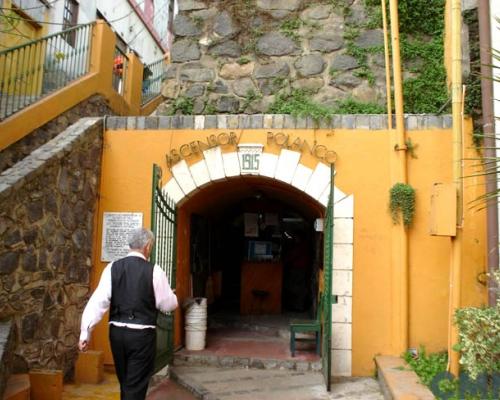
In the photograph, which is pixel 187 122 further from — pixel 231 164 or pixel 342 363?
pixel 342 363

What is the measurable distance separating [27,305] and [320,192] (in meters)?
3.16

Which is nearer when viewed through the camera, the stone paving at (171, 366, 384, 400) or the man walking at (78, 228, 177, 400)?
the man walking at (78, 228, 177, 400)

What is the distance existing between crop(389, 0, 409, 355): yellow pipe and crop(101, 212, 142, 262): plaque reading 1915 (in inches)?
114

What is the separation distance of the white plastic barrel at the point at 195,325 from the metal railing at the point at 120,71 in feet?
16.3

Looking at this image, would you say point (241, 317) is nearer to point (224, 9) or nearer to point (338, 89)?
point (338, 89)

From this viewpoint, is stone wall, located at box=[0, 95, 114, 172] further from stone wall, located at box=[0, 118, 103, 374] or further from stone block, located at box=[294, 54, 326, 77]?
stone block, located at box=[294, 54, 326, 77]

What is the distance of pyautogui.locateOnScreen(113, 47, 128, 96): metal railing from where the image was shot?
925 centimetres

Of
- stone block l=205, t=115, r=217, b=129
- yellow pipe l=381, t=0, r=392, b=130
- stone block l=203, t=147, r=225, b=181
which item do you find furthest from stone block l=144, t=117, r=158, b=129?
yellow pipe l=381, t=0, r=392, b=130

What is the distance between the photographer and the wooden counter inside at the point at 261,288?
8367mm

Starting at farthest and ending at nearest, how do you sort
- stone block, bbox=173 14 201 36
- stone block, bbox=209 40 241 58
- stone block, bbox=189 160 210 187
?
stone block, bbox=173 14 201 36
stone block, bbox=209 40 241 58
stone block, bbox=189 160 210 187

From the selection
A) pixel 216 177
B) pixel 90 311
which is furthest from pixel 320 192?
pixel 90 311

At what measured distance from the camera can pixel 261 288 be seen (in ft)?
27.6

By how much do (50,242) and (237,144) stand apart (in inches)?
88.5

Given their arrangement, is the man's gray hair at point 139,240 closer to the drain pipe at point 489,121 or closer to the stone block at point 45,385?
the stone block at point 45,385
